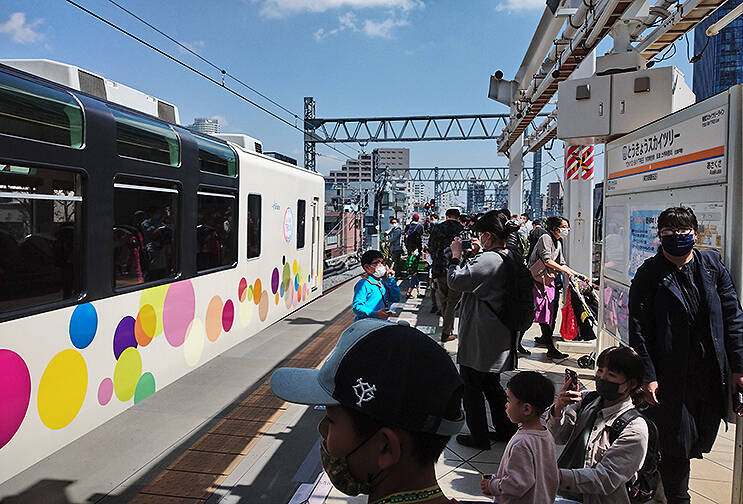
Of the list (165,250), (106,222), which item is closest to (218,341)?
(165,250)

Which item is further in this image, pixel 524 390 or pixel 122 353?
pixel 122 353

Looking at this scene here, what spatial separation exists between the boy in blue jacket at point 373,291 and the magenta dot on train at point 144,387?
189 centimetres

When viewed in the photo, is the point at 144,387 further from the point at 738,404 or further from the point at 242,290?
the point at 738,404

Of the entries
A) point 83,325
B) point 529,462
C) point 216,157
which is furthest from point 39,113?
point 529,462

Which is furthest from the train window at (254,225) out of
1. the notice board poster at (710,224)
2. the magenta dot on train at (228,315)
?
the notice board poster at (710,224)

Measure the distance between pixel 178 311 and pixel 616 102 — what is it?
4372 millimetres

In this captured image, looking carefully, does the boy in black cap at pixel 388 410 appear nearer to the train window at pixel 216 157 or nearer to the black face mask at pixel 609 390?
the black face mask at pixel 609 390

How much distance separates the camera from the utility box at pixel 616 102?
467 cm

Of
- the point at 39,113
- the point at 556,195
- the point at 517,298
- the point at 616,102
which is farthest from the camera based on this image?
the point at 556,195

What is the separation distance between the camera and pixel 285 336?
8578 mm

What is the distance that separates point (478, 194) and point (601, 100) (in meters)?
105

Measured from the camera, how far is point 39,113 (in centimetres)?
377

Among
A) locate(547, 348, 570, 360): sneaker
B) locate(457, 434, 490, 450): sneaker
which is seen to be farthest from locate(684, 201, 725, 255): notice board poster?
locate(547, 348, 570, 360): sneaker

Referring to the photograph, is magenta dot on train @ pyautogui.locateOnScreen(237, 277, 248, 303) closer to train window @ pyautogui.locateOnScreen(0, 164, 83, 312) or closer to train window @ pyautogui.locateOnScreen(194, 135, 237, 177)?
train window @ pyautogui.locateOnScreen(194, 135, 237, 177)
